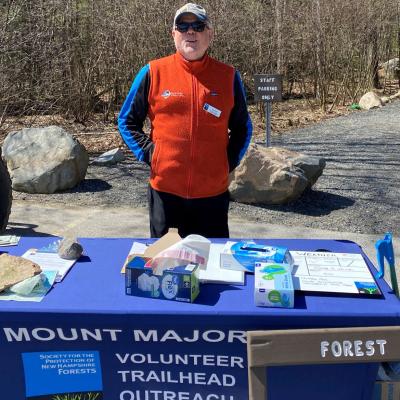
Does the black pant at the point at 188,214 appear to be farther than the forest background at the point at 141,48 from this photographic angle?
No

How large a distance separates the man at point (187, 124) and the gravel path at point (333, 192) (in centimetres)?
296

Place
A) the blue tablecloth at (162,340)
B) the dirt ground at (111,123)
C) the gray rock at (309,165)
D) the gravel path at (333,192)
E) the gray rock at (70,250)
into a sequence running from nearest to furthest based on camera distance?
1. the blue tablecloth at (162,340)
2. the gray rock at (70,250)
3. the gravel path at (333,192)
4. the gray rock at (309,165)
5. the dirt ground at (111,123)

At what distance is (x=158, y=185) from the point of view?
3113 mm

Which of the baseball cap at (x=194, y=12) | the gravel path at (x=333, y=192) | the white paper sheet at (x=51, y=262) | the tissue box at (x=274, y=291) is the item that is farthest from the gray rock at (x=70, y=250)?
the gravel path at (x=333, y=192)

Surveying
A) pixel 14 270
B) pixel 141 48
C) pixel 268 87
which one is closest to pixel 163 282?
pixel 14 270

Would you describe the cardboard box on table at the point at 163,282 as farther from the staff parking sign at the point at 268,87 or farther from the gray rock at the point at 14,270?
the staff parking sign at the point at 268,87

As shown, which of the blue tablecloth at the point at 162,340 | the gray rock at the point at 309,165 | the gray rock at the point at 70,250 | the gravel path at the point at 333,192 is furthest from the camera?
the gray rock at the point at 309,165

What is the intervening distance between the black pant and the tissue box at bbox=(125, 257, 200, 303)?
937 millimetres

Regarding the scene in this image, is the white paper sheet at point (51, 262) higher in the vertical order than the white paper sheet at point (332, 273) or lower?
higher

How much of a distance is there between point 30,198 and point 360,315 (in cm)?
556

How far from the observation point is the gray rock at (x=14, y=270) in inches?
87.4

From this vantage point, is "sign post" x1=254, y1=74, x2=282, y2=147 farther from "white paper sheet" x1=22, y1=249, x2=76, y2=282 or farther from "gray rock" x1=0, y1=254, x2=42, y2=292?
"gray rock" x1=0, y1=254, x2=42, y2=292

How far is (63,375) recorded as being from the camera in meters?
2.17

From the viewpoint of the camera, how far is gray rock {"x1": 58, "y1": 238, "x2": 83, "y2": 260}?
2531 millimetres
